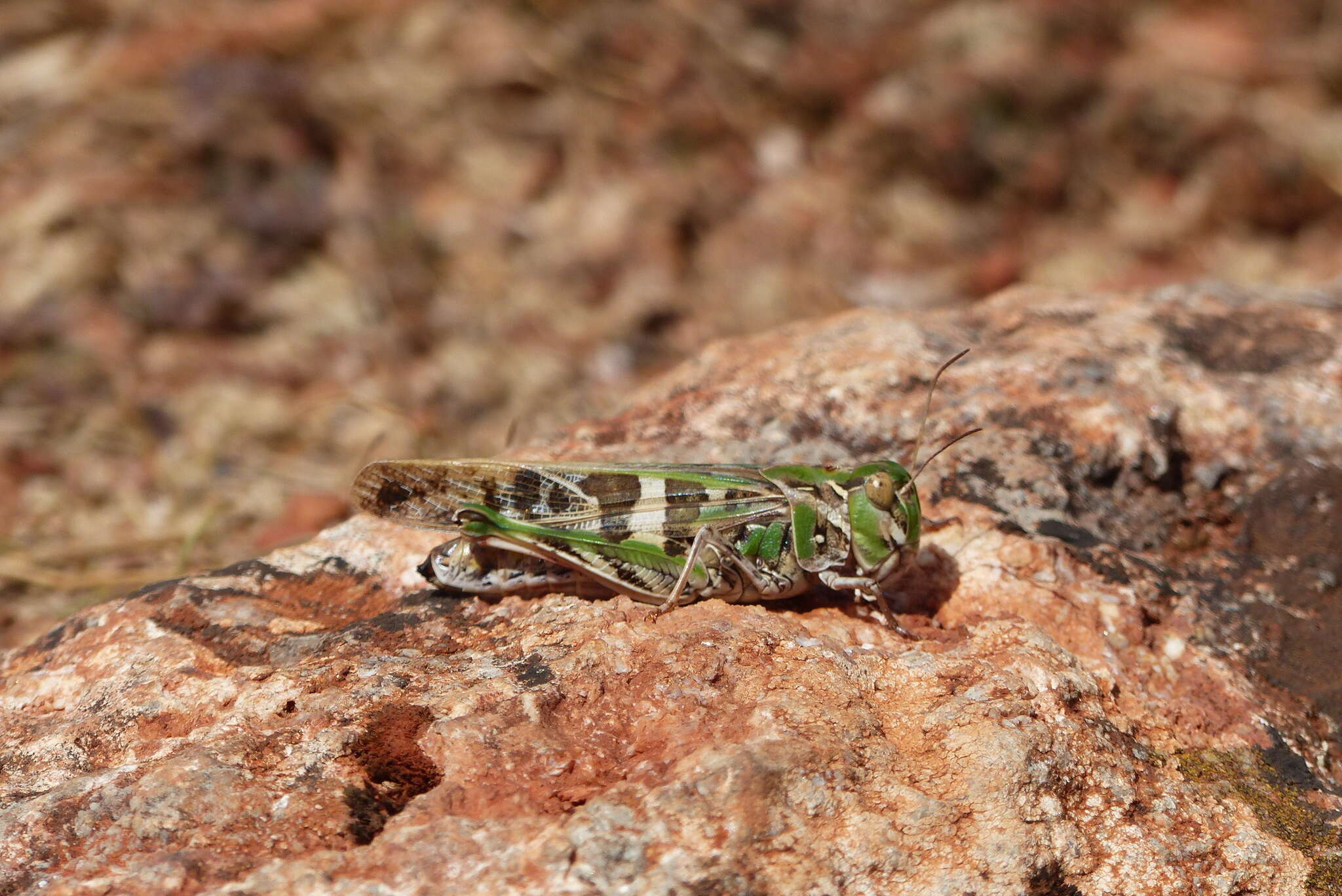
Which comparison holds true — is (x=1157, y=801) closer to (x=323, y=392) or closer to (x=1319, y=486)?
(x=1319, y=486)

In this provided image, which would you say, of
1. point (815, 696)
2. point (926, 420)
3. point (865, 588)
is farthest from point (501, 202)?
point (815, 696)

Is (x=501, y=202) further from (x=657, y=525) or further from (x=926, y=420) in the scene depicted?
(x=657, y=525)

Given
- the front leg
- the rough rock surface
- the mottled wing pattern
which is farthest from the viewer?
the mottled wing pattern

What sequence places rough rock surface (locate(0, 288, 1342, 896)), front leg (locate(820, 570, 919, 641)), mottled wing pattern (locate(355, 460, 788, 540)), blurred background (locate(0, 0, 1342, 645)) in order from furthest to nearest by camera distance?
blurred background (locate(0, 0, 1342, 645))
mottled wing pattern (locate(355, 460, 788, 540))
front leg (locate(820, 570, 919, 641))
rough rock surface (locate(0, 288, 1342, 896))

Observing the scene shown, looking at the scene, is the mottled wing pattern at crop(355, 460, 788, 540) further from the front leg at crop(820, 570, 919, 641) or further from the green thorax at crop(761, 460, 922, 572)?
the front leg at crop(820, 570, 919, 641)

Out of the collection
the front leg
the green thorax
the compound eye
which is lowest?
the front leg

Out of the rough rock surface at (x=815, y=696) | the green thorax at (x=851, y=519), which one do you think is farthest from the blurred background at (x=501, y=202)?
the green thorax at (x=851, y=519)

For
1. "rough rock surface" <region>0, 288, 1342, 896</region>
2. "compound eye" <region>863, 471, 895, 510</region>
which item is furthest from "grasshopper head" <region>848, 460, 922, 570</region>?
"rough rock surface" <region>0, 288, 1342, 896</region>
